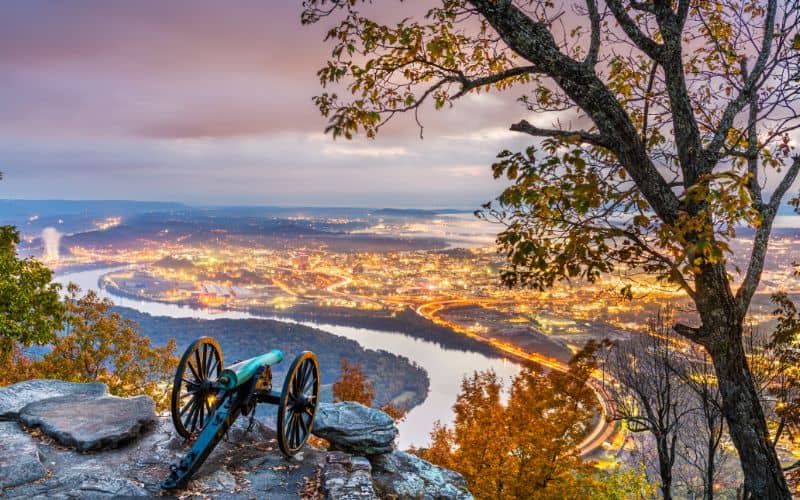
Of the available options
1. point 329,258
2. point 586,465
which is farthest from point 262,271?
point 586,465

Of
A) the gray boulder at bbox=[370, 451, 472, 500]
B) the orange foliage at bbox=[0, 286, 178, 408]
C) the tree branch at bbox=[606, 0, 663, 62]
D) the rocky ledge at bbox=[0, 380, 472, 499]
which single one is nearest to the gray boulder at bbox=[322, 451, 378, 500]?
the rocky ledge at bbox=[0, 380, 472, 499]

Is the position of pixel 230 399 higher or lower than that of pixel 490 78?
lower

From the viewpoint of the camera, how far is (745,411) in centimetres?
404

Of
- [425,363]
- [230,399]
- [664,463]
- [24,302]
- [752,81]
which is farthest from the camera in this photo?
[425,363]

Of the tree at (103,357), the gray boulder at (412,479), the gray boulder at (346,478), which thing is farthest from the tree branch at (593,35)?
the tree at (103,357)

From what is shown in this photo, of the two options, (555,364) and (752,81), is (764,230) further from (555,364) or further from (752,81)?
(555,364)

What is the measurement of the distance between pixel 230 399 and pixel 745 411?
18.3 ft

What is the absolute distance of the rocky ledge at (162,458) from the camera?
4949 millimetres

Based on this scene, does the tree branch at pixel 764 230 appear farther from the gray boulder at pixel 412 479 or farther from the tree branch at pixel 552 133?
the gray boulder at pixel 412 479

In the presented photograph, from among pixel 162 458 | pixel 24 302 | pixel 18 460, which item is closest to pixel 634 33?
pixel 162 458

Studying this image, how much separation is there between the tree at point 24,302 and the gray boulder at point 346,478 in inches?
368

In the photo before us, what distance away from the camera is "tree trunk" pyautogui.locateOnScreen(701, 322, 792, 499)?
4008mm

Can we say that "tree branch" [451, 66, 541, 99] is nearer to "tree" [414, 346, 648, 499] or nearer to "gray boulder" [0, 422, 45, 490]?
"gray boulder" [0, 422, 45, 490]

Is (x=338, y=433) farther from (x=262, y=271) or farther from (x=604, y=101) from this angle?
(x=262, y=271)
